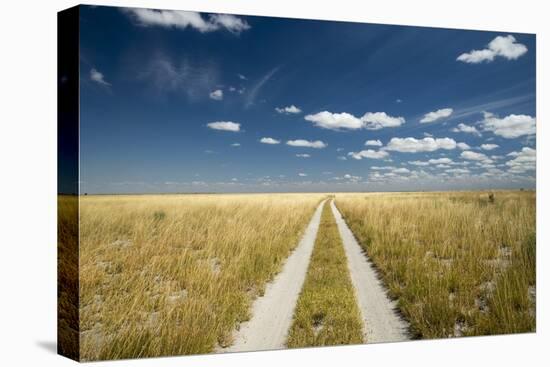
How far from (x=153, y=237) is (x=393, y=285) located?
152 inches

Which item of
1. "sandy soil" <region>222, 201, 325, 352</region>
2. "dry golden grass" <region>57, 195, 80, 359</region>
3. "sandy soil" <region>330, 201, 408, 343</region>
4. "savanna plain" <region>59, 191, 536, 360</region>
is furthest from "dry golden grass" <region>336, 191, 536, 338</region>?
"dry golden grass" <region>57, 195, 80, 359</region>

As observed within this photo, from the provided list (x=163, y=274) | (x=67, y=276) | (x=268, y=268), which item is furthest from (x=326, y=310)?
(x=67, y=276)

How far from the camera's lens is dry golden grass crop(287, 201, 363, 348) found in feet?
24.4

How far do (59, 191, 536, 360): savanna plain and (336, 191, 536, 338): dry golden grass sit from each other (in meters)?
0.02

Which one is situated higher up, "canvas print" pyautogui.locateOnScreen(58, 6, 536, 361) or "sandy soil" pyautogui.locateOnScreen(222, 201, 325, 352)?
"canvas print" pyautogui.locateOnScreen(58, 6, 536, 361)

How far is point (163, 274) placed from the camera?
282 inches

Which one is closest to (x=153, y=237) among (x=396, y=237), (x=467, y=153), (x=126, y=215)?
(x=126, y=215)

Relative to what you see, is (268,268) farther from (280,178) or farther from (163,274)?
(163,274)

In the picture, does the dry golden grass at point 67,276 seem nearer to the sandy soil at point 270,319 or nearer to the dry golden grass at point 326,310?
the sandy soil at point 270,319

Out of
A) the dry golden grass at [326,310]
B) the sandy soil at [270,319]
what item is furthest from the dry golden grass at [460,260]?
the sandy soil at [270,319]

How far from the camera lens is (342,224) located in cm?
1218

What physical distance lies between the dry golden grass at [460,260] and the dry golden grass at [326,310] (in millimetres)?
735

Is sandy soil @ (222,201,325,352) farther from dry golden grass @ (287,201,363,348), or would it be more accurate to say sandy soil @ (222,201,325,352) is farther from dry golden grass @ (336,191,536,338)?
dry golden grass @ (336,191,536,338)

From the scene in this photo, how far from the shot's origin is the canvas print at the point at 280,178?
22.6ft
